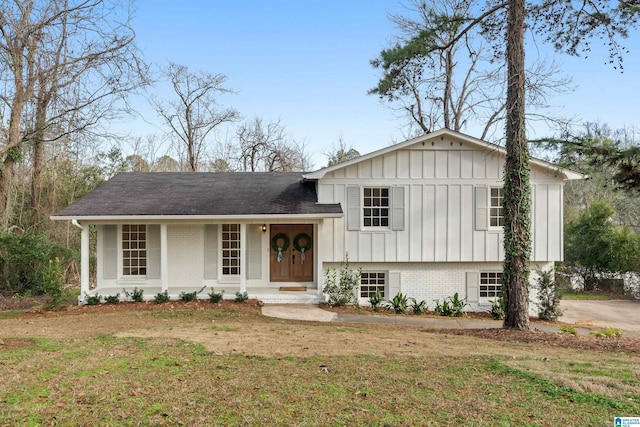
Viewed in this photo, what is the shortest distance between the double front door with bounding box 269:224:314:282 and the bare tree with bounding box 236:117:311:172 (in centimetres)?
1586

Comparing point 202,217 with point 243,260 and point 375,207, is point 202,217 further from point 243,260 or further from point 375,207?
point 375,207

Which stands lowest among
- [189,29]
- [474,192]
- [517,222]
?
[517,222]

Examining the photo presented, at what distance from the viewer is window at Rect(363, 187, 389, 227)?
13.6 m

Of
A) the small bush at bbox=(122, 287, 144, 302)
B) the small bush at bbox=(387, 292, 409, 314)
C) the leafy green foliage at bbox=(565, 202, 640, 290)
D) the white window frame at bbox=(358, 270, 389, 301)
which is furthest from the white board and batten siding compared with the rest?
the leafy green foliage at bbox=(565, 202, 640, 290)

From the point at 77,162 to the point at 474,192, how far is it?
Result: 19060 millimetres

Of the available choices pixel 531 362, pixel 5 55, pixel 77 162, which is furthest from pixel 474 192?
pixel 77 162

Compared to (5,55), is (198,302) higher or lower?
lower

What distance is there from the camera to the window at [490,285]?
13.9 metres

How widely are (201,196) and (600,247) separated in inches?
687

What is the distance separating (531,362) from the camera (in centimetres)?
614

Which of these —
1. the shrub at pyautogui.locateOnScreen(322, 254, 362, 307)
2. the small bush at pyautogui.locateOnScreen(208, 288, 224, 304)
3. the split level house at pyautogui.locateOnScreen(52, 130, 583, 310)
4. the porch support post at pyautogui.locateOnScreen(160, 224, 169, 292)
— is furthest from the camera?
the split level house at pyautogui.locateOnScreen(52, 130, 583, 310)

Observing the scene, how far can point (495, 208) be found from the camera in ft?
44.5

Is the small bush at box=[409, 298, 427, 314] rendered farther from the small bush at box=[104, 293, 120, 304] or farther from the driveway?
the small bush at box=[104, 293, 120, 304]

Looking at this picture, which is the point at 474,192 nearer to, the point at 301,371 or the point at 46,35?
the point at 301,371
